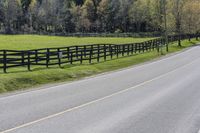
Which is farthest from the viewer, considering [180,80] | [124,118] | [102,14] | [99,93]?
[102,14]

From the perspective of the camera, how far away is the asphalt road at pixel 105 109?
465 inches

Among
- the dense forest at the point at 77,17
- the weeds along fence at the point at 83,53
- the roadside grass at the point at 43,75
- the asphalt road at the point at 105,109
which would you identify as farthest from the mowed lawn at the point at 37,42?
the dense forest at the point at 77,17

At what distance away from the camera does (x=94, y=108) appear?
15.1 metres

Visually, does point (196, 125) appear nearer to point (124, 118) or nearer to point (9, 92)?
point (124, 118)

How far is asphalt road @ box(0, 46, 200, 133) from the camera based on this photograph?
11.8m

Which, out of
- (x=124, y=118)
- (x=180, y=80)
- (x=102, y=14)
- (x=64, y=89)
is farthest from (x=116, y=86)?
(x=102, y=14)

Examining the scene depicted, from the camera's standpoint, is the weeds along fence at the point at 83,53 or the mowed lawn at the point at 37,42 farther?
the mowed lawn at the point at 37,42

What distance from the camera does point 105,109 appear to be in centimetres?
1486

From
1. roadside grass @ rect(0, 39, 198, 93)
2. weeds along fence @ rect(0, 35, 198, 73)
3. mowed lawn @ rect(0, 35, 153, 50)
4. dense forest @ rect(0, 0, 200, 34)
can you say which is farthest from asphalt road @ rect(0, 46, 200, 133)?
dense forest @ rect(0, 0, 200, 34)

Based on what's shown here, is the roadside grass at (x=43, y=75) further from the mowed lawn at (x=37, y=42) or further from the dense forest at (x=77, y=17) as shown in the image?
the dense forest at (x=77, y=17)

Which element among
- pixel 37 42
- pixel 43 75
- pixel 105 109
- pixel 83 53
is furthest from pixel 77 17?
Result: pixel 105 109

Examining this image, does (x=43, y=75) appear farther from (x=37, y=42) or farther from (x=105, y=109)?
(x=37, y=42)

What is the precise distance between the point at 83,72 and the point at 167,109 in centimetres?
1599

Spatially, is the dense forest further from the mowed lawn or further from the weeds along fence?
the weeds along fence
